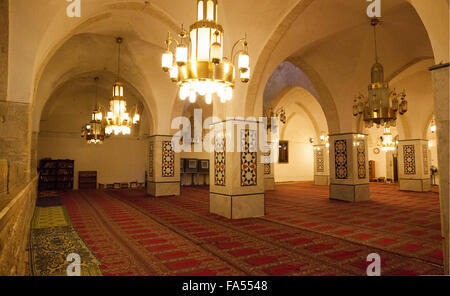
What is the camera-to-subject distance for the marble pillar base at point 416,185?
10.2m

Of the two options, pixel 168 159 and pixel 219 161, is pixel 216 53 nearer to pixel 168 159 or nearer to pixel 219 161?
pixel 219 161

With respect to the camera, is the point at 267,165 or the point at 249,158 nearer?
the point at 249,158

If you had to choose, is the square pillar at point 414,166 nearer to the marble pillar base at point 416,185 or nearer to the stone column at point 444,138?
the marble pillar base at point 416,185

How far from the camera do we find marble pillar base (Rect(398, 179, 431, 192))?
10233 mm

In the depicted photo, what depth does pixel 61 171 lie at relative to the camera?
11.2 meters

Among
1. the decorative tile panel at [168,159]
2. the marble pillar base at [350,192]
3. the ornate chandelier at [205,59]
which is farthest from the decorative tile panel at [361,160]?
the ornate chandelier at [205,59]

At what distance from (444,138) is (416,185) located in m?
9.80


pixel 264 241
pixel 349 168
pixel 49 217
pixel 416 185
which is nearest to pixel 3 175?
pixel 264 241

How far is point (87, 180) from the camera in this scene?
1182 cm

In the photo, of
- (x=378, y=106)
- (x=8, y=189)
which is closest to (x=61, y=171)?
(x=8, y=189)

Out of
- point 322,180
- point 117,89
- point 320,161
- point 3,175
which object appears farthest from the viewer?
point 320,161

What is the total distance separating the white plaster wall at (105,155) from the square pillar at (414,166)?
35.8 ft

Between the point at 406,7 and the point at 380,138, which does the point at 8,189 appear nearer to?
the point at 406,7
